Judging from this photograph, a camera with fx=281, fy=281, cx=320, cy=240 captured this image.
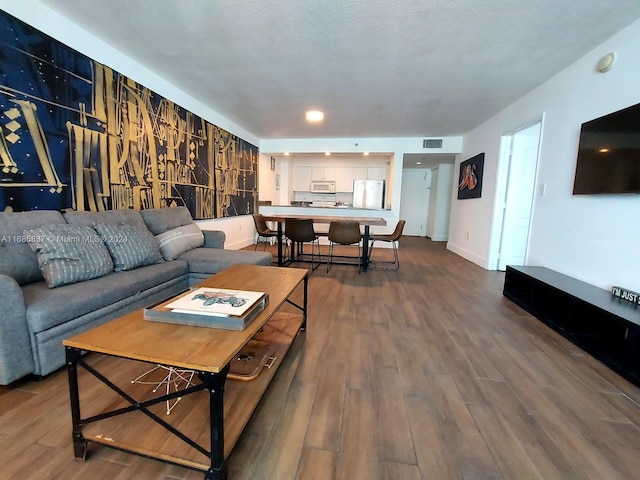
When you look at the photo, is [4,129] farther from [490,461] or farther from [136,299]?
[490,461]

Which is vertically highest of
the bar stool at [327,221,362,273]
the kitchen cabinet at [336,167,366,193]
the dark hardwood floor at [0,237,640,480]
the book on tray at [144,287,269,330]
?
the kitchen cabinet at [336,167,366,193]

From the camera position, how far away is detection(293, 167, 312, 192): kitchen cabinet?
26.8 feet

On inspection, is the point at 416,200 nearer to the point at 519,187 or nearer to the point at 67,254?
the point at 519,187

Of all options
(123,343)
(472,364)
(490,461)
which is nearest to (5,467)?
(123,343)

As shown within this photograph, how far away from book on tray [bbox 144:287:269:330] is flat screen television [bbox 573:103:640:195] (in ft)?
9.22

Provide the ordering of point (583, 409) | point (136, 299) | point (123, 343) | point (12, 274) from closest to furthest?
1. point (123, 343)
2. point (583, 409)
3. point (12, 274)
4. point (136, 299)

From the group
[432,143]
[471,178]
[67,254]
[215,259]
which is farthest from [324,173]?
[67,254]

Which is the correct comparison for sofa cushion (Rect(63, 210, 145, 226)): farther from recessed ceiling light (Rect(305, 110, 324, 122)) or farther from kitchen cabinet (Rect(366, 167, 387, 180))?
kitchen cabinet (Rect(366, 167, 387, 180))

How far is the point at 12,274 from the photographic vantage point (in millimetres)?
1717

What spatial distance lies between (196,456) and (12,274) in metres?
1.70

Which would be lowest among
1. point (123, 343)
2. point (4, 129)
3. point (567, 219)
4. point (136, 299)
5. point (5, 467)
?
point (5, 467)

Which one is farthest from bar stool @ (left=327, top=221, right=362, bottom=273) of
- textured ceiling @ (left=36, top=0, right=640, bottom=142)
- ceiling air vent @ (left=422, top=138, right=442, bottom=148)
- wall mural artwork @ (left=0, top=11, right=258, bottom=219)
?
ceiling air vent @ (left=422, top=138, right=442, bottom=148)

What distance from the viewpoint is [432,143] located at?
19.2ft

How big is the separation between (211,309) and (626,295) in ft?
9.37
